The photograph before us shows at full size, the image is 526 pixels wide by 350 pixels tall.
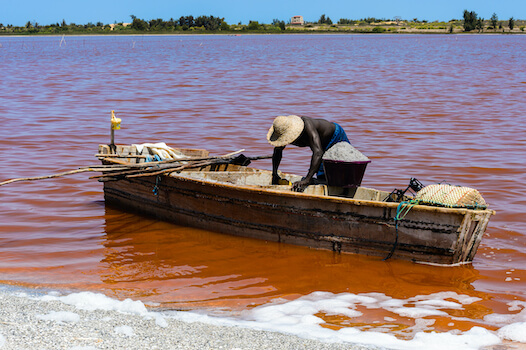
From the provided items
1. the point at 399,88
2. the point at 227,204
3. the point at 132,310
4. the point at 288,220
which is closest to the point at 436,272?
the point at 288,220

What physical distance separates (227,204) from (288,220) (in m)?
0.93

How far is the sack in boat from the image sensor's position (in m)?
7.03

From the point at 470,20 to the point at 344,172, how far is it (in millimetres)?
133438

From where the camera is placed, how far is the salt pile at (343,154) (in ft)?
26.6

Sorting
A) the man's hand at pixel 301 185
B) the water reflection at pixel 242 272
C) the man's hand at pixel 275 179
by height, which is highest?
the man's hand at pixel 301 185

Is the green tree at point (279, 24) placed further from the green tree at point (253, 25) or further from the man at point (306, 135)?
the man at point (306, 135)

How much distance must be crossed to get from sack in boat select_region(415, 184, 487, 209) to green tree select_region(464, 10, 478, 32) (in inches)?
5210

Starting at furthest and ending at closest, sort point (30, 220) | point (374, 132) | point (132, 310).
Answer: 1. point (374, 132)
2. point (30, 220)
3. point (132, 310)

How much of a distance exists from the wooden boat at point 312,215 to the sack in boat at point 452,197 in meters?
0.17

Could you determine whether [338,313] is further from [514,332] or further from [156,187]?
[156,187]

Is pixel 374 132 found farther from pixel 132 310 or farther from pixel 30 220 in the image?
pixel 132 310

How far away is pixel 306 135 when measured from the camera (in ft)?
27.6

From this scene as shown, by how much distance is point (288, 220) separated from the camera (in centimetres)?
798

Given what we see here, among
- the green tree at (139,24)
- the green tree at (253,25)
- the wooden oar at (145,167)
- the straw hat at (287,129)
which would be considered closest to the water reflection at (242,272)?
the wooden oar at (145,167)
